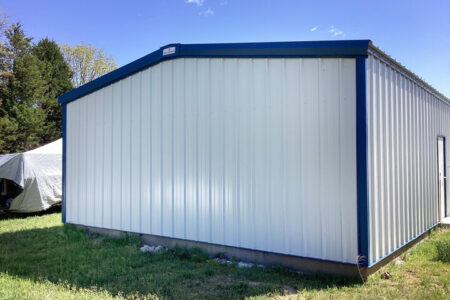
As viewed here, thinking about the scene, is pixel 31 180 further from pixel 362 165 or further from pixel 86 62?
pixel 86 62

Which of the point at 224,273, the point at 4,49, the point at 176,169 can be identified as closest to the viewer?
the point at 224,273

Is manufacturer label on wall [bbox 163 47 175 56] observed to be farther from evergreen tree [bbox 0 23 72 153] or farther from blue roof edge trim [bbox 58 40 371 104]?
evergreen tree [bbox 0 23 72 153]

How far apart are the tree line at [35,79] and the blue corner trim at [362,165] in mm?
26322

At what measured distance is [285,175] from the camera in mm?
5824

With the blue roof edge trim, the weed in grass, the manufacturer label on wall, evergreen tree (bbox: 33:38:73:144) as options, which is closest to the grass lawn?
the weed in grass

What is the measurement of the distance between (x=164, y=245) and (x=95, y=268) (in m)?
1.50

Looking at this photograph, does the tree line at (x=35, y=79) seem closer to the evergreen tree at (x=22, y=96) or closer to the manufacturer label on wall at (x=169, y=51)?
the evergreen tree at (x=22, y=96)

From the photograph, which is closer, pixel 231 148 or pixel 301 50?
pixel 301 50

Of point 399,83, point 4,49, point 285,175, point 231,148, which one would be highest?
point 4,49

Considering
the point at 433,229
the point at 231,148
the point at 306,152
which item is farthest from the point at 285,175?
the point at 433,229

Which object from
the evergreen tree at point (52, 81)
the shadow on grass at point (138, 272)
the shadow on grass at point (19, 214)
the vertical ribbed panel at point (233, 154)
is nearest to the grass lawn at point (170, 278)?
the shadow on grass at point (138, 272)

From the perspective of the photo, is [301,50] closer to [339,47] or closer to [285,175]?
[339,47]

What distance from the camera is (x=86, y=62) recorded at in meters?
33.2

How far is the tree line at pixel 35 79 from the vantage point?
27.6 m
